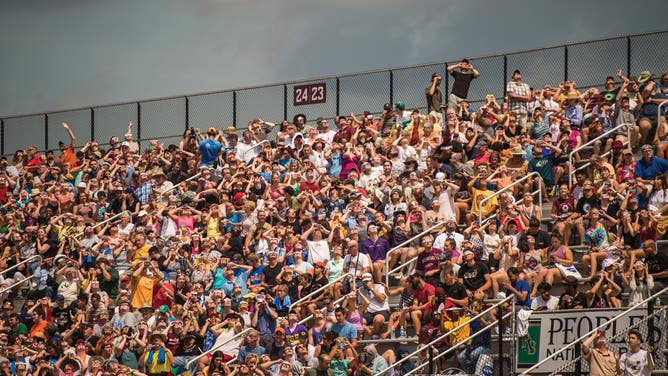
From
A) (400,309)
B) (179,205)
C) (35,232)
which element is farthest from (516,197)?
(35,232)

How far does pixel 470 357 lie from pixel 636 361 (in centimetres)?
290

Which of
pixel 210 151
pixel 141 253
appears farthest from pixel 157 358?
pixel 210 151

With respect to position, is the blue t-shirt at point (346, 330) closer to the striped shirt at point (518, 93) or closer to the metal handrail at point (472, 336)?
the metal handrail at point (472, 336)

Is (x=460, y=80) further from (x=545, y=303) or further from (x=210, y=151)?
(x=545, y=303)

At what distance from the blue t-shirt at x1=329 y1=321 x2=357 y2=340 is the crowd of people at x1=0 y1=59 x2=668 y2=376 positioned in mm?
36

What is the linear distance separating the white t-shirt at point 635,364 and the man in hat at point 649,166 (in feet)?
17.3

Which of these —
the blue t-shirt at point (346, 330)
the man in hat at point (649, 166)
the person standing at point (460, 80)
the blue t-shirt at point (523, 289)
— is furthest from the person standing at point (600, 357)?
the person standing at point (460, 80)

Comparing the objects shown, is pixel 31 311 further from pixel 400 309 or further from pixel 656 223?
pixel 656 223

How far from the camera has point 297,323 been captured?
74.5 feet

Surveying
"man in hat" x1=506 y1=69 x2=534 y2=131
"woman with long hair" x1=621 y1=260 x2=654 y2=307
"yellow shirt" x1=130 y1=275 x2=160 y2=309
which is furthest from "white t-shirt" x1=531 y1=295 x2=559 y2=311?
"yellow shirt" x1=130 y1=275 x2=160 y2=309

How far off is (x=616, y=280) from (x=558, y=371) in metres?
2.32

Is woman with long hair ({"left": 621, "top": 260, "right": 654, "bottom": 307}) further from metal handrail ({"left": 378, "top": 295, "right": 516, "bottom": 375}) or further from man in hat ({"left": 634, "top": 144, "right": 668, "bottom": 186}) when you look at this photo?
man in hat ({"left": 634, "top": 144, "right": 668, "bottom": 186})

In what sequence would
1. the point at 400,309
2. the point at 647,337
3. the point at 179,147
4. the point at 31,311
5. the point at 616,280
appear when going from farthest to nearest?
the point at 179,147 < the point at 31,311 < the point at 400,309 < the point at 616,280 < the point at 647,337

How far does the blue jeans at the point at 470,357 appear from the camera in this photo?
2002cm
